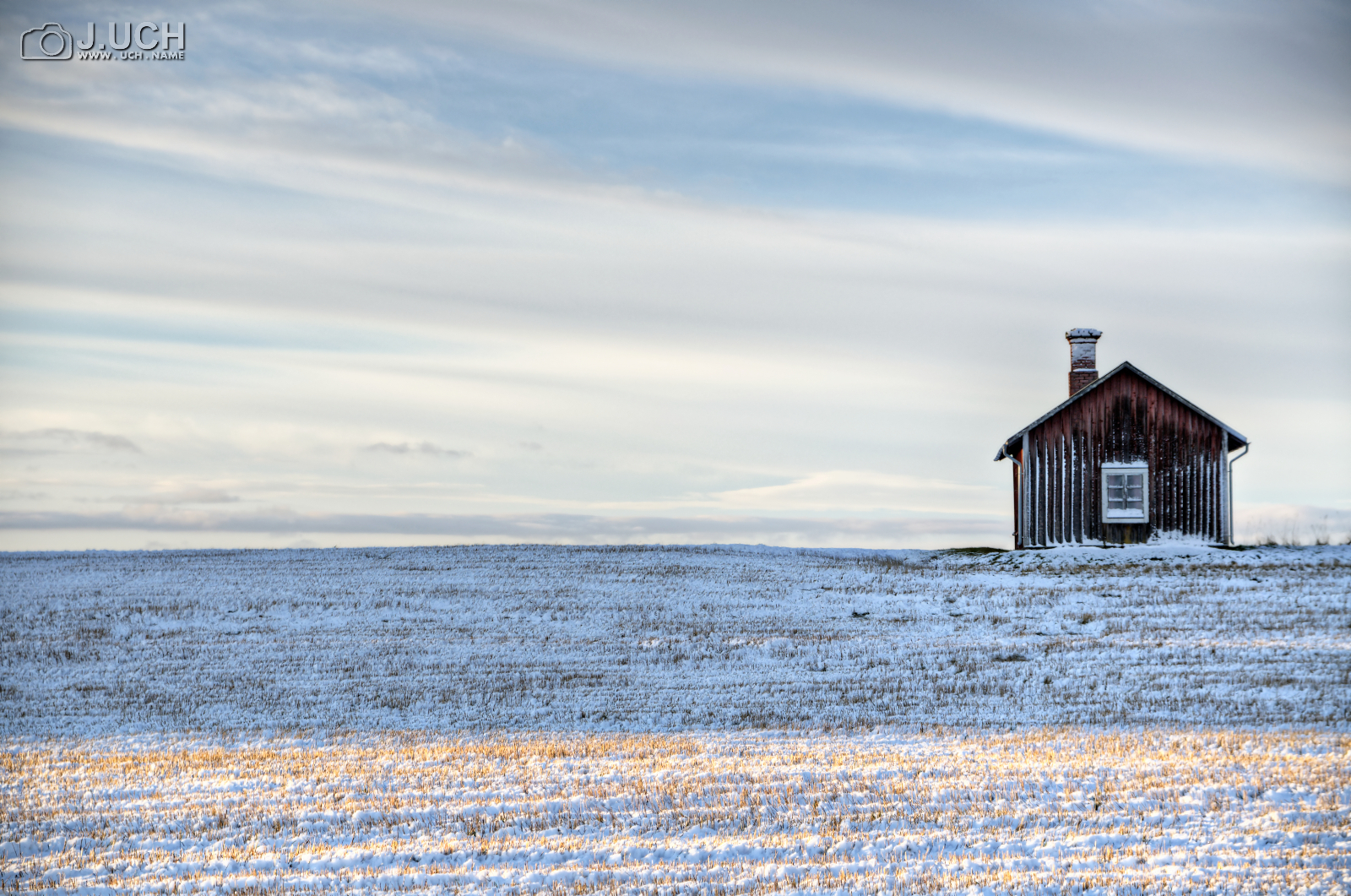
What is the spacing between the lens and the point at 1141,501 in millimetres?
35312

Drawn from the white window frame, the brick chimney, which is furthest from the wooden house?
the brick chimney

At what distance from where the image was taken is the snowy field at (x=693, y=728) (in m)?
10.5

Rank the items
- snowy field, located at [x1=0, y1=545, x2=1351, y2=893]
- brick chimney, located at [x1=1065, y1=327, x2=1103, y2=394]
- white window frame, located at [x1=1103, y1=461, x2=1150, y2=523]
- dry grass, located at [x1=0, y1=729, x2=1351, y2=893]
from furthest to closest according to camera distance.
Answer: brick chimney, located at [x1=1065, y1=327, x2=1103, y2=394]
white window frame, located at [x1=1103, y1=461, x2=1150, y2=523]
snowy field, located at [x1=0, y1=545, x2=1351, y2=893]
dry grass, located at [x1=0, y1=729, x2=1351, y2=893]

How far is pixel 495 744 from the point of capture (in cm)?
1620

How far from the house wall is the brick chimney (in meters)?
2.08

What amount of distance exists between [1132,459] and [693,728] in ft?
76.2

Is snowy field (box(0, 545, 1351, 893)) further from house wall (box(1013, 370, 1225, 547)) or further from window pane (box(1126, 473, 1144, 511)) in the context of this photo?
window pane (box(1126, 473, 1144, 511))

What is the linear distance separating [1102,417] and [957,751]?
23.4 m

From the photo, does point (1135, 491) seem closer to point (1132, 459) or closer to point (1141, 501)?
point (1141, 501)

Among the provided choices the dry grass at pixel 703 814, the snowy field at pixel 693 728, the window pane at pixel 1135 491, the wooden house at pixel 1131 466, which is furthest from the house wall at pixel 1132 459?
the dry grass at pixel 703 814

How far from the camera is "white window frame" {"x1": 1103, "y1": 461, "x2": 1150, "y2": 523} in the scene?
116ft

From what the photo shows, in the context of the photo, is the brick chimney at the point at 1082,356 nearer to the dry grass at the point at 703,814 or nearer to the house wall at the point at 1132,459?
the house wall at the point at 1132,459

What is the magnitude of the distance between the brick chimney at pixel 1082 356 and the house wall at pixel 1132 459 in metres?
2.08

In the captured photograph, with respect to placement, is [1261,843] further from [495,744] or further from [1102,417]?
[1102,417]
